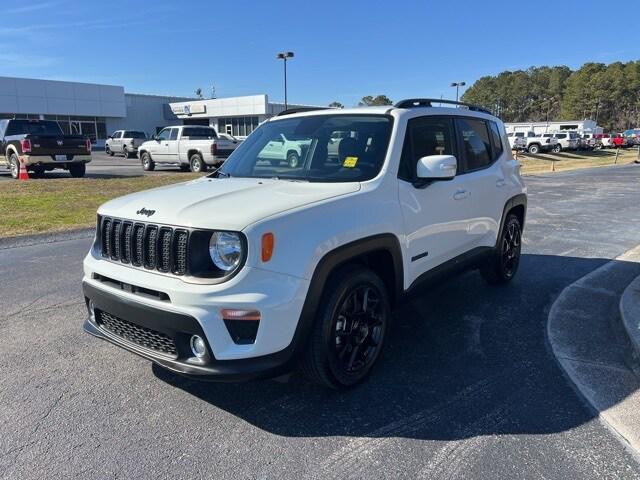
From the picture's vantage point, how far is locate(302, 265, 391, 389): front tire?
3094mm

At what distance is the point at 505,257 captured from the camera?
569 cm

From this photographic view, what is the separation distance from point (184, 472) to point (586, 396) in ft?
8.49

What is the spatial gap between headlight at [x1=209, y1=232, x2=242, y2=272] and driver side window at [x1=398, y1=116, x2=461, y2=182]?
4.91ft

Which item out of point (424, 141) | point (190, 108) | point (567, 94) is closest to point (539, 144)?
point (190, 108)

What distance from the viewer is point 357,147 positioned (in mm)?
3834

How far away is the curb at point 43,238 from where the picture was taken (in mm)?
7949

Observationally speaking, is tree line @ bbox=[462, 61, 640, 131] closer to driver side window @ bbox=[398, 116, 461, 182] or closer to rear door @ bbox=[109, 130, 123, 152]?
rear door @ bbox=[109, 130, 123, 152]

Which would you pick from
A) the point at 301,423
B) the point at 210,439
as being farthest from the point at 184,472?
the point at 301,423

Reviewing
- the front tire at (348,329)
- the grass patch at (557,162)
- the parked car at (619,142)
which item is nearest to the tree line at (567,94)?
the parked car at (619,142)

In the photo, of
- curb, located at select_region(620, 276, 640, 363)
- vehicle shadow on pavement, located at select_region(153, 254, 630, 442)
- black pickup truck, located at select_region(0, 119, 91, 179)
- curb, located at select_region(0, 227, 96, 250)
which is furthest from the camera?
black pickup truck, located at select_region(0, 119, 91, 179)

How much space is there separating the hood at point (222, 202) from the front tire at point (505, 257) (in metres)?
2.63

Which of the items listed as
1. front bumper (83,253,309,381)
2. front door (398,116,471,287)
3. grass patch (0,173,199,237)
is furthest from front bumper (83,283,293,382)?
grass patch (0,173,199,237)

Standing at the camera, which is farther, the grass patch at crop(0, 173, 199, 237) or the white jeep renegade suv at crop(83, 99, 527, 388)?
the grass patch at crop(0, 173, 199, 237)

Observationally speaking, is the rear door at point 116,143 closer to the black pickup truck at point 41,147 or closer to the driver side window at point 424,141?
the black pickup truck at point 41,147
